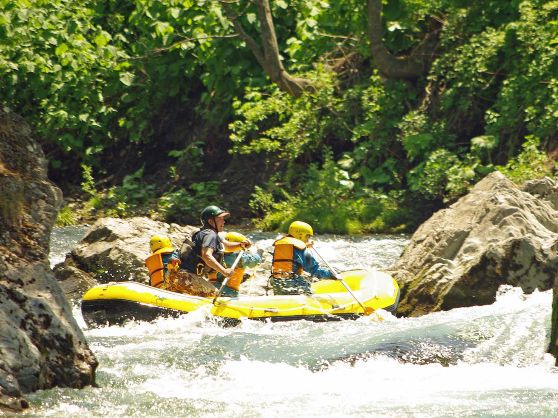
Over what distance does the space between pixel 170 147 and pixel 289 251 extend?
31.1ft

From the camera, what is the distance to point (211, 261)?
10.9 m

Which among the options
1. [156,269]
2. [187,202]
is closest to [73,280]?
[156,269]

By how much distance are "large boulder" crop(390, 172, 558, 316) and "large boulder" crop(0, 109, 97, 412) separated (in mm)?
4446

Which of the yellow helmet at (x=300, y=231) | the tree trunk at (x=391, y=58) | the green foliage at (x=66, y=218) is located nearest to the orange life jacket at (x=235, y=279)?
the yellow helmet at (x=300, y=231)

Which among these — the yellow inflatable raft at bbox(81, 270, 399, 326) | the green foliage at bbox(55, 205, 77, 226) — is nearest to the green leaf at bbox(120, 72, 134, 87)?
the green foliage at bbox(55, 205, 77, 226)

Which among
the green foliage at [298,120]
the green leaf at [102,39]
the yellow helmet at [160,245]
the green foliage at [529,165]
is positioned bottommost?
the yellow helmet at [160,245]

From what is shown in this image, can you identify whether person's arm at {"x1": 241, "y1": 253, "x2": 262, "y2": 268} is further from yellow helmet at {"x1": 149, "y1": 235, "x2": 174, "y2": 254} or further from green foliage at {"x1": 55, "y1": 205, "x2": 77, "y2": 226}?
green foliage at {"x1": 55, "y1": 205, "x2": 77, "y2": 226}

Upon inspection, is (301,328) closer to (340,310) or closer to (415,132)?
(340,310)

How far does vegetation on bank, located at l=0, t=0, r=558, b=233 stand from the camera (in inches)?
650

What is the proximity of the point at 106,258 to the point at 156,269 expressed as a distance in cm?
137

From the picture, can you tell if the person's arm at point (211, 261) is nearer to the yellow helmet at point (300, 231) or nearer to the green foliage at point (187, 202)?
the yellow helmet at point (300, 231)

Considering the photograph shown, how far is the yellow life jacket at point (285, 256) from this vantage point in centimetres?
1113

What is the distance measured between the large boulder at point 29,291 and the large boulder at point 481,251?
14.6 ft

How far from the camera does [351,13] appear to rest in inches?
717
